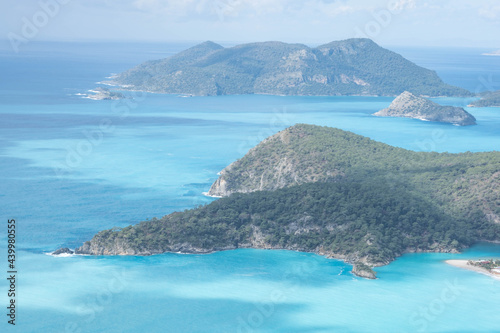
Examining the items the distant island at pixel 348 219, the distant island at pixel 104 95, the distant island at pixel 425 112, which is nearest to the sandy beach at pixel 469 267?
the distant island at pixel 348 219

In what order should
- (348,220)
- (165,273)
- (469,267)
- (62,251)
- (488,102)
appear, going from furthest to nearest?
(488,102), (348,220), (62,251), (469,267), (165,273)

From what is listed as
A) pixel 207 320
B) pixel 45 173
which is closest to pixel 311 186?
pixel 207 320

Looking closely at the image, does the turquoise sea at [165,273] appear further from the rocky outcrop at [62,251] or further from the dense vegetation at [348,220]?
the dense vegetation at [348,220]

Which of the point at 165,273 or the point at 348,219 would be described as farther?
the point at 348,219

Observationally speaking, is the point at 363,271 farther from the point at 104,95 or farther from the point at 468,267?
the point at 104,95

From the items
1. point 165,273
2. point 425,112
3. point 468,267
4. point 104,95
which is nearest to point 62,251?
point 165,273

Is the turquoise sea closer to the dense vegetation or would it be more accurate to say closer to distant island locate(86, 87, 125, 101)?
the dense vegetation

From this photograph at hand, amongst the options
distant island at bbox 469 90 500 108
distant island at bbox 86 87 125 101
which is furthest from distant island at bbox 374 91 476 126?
distant island at bbox 86 87 125 101
